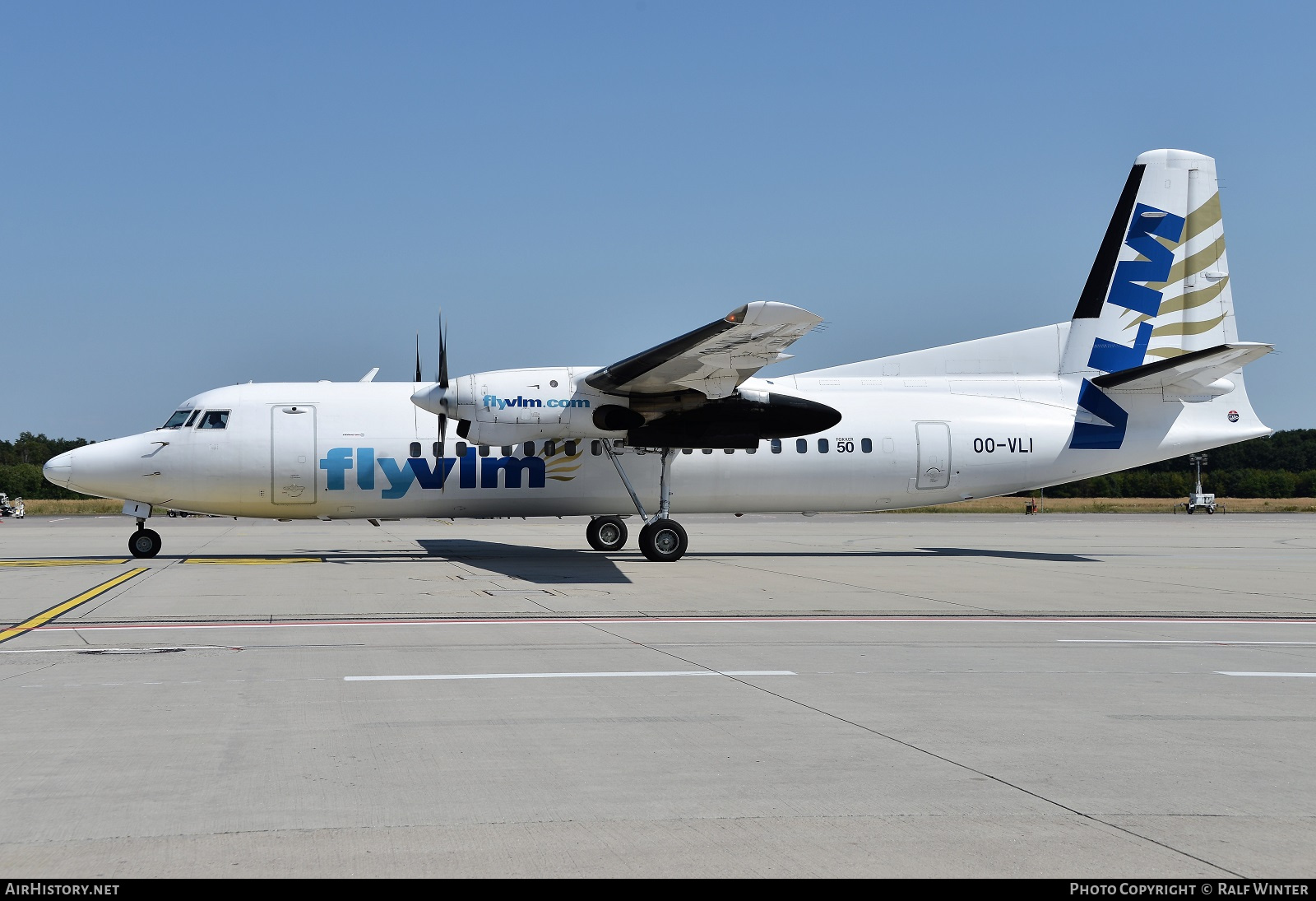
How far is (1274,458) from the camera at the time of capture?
10306cm

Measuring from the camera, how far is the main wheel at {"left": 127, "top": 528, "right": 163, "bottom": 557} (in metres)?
21.3

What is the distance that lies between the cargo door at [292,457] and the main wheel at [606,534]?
238 inches

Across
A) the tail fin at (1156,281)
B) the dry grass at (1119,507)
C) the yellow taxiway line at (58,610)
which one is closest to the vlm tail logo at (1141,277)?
the tail fin at (1156,281)

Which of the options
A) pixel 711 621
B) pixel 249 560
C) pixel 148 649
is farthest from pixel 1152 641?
pixel 249 560

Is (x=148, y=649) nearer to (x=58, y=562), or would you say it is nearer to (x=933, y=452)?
(x=58, y=562)

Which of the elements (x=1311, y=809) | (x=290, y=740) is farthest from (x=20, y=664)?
(x=1311, y=809)

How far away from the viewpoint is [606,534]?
2367 cm

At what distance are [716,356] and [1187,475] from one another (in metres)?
81.1

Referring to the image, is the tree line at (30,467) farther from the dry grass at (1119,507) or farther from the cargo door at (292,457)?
the dry grass at (1119,507)

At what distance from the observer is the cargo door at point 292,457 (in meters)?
20.8

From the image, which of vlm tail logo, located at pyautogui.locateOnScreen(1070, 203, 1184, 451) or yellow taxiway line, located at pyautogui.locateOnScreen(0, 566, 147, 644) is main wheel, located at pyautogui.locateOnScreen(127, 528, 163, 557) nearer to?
yellow taxiway line, located at pyautogui.locateOnScreen(0, 566, 147, 644)

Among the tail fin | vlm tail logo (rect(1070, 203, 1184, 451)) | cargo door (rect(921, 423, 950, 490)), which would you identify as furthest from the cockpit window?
vlm tail logo (rect(1070, 203, 1184, 451))

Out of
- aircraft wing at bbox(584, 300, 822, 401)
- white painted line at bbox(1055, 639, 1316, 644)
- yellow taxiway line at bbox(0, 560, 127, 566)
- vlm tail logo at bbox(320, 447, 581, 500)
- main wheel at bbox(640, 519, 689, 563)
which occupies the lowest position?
white painted line at bbox(1055, 639, 1316, 644)

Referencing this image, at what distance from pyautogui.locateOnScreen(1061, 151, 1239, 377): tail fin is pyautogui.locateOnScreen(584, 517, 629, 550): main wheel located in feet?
34.6
